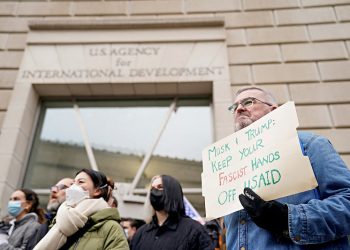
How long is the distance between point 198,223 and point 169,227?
0.31 meters

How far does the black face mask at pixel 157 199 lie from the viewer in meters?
3.14

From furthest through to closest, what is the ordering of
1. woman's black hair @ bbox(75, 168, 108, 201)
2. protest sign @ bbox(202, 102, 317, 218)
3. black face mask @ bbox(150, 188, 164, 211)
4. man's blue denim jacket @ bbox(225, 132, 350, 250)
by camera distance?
1. black face mask @ bbox(150, 188, 164, 211)
2. woman's black hair @ bbox(75, 168, 108, 201)
3. protest sign @ bbox(202, 102, 317, 218)
4. man's blue denim jacket @ bbox(225, 132, 350, 250)

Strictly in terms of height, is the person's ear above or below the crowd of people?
above

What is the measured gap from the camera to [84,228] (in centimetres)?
260

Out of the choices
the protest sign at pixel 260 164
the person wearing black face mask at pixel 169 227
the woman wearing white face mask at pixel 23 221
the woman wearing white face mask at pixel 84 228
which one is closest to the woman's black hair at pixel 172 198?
the person wearing black face mask at pixel 169 227

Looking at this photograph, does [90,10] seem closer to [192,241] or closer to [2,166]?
[2,166]

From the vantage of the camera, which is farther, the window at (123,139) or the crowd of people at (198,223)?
the window at (123,139)

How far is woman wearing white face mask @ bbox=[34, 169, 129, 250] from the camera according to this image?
2461mm

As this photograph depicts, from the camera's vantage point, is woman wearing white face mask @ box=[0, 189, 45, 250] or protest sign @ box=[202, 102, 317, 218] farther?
woman wearing white face mask @ box=[0, 189, 45, 250]

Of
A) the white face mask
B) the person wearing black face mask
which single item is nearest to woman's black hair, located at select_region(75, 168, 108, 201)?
the white face mask

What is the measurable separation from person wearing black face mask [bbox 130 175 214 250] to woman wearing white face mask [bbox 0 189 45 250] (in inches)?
48.8

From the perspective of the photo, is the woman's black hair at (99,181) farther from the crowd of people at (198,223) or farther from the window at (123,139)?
the window at (123,139)

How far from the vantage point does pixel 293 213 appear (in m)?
1.38

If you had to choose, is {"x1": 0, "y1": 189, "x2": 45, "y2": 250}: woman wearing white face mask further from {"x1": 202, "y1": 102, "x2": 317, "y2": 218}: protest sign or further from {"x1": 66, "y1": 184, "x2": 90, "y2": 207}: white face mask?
{"x1": 202, "y1": 102, "x2": 317, "y2": 218}: protest sign
